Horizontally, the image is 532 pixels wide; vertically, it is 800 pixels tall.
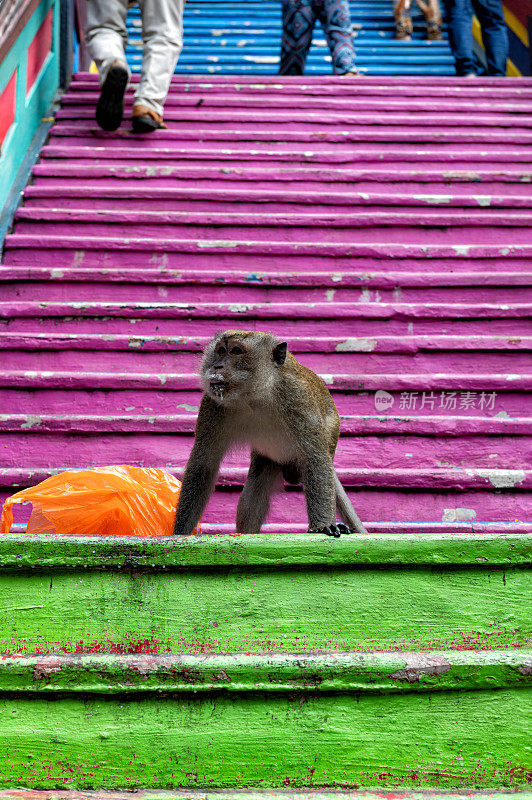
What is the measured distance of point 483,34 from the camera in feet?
24.1

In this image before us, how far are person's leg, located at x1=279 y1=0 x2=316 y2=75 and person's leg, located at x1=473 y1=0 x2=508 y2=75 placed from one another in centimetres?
178

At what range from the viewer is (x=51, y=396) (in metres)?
3.63

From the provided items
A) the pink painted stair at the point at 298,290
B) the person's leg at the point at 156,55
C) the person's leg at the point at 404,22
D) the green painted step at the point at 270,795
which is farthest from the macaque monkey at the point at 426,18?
the green painted step at the point at 270,795

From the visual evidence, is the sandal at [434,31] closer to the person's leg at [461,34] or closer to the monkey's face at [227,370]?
the person's leg at [461,34]

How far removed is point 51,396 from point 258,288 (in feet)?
4.27

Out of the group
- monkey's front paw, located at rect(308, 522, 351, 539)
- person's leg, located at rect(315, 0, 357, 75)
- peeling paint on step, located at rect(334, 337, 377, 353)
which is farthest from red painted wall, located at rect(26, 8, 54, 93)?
monkey's front paw, located at rect(308, 522, 351, 539)

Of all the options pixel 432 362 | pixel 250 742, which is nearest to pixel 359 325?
pixel 432 362

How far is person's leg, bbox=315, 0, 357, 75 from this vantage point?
6.49 m

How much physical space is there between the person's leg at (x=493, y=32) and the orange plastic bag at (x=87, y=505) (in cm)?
651

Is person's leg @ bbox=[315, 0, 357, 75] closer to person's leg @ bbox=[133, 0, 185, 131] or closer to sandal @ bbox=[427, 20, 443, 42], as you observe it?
person's leg @ bbox=[133, 0, 185, 131]

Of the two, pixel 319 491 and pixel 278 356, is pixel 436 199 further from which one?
pixel 319 491

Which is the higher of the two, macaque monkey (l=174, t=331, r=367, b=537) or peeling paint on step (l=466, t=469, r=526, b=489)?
macaque monkey (l=174, t=331, r=367, b=537)

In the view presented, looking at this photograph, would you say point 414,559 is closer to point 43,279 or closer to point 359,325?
point 359,325

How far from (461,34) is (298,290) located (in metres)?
4.95
